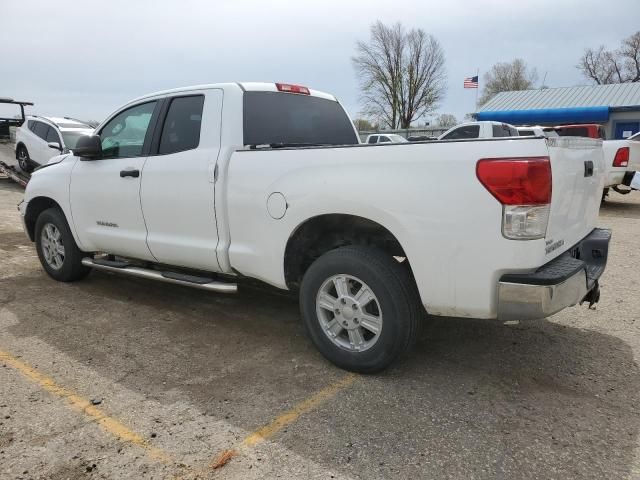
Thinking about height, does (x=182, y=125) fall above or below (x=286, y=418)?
above

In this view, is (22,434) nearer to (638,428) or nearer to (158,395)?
(158,395)

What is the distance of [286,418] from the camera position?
2.82m

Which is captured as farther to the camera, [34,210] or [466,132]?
[466,132]

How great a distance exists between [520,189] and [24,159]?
15572mm

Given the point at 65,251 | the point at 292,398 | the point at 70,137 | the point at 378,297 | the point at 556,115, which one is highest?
the point at 556,115

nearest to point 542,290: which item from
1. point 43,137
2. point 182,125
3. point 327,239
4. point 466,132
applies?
point 327,239

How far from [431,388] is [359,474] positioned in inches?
38.1

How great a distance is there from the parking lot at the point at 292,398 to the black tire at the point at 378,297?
0.16 metres

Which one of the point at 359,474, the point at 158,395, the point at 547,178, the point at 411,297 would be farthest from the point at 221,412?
the point at 547,178

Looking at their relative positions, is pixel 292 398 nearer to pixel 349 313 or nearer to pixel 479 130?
pixel 349 313

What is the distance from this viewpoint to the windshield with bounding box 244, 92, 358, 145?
4.03 metres

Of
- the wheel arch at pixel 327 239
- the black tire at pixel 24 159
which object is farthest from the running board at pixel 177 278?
the black tire at pixel 24 159

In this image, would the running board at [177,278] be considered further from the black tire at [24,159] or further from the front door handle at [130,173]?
the black tire at [24,159]

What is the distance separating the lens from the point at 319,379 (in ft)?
10.8
